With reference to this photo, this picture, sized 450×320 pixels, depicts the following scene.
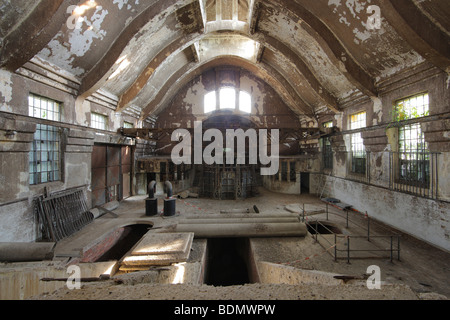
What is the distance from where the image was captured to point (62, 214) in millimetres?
6910

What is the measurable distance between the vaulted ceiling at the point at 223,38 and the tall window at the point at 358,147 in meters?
1.11

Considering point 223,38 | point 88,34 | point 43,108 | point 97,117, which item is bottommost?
point 43,108

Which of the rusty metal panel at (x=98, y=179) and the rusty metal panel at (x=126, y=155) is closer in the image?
the rusty metal panel at (x=98, y=179)

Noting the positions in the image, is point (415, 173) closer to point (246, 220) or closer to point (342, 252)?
point (342, 252)

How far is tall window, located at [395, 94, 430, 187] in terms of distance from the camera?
6539 mm

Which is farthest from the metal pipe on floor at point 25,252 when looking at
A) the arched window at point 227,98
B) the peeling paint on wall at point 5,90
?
the arched window at point 227,98

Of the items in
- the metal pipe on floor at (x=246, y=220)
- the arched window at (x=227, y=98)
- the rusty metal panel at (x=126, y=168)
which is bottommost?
the metal pipe on floor at (x=246, y=220)

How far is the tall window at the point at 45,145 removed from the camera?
249 inches

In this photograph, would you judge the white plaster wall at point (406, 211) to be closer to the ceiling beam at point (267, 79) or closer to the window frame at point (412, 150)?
the window frame at point (412, 150)

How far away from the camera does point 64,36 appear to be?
20.4 ft

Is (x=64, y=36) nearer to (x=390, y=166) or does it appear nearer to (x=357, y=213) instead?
(x=390, y=166)

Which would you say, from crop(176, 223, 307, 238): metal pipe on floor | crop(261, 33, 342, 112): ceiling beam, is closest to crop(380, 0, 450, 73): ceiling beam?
crop(261, 33, 342, 112): ceiling beam

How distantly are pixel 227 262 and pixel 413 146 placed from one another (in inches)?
316

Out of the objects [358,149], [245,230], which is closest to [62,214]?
[245,230]
